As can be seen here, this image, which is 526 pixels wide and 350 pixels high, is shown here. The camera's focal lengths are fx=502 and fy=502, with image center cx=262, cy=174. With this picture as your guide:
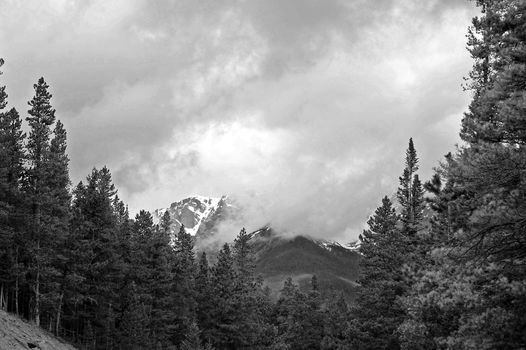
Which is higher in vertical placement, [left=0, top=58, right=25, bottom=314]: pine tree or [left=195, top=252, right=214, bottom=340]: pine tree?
[left=0, top=58, right=25, bottom=314]: pine tree

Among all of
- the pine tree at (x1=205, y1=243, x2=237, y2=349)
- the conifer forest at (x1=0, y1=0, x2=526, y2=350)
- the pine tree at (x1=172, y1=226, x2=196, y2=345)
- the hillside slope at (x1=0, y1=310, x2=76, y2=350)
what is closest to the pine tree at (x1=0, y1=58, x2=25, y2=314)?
the conifer forest at (x1=0, y1=0, x2=526, y2=350)

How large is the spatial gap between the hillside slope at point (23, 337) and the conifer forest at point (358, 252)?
277 cm

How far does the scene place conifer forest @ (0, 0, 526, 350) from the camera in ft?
38.8

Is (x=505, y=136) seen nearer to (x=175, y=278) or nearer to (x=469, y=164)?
(x=469, y=164)

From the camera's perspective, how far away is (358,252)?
150ft

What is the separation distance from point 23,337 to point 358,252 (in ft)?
92.3

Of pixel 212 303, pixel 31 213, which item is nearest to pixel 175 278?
pixel 212 303

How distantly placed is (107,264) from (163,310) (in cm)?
1105

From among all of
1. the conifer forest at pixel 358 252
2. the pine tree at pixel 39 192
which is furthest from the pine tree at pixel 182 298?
the pine tree at pixel 39 192

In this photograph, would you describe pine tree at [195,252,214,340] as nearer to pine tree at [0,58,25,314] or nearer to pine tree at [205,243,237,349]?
pine tree at [205,243,237,349]

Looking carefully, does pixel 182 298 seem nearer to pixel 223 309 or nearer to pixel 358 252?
pixel 223 309

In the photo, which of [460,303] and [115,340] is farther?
[115,340]

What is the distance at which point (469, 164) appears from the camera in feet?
40.2

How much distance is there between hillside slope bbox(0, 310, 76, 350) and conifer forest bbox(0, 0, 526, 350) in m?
2.77
